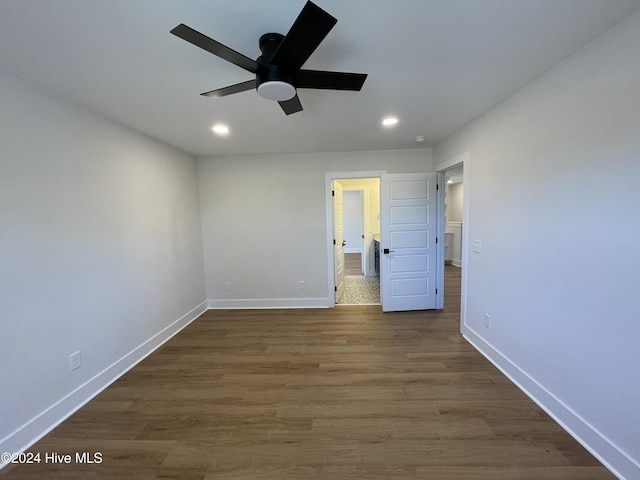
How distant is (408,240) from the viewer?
3.70 m

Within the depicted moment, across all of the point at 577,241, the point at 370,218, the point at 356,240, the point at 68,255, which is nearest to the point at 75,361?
the point at 68,255

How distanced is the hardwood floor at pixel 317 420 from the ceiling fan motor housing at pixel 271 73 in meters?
2.17

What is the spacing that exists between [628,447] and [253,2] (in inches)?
117

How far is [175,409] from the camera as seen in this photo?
6.38 ft

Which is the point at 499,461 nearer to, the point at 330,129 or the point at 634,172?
the point at 634,172

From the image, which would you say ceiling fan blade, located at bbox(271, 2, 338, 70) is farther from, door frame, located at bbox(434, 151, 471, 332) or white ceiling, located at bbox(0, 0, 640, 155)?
door frame, located at bbox(434, 151, 471, 332)

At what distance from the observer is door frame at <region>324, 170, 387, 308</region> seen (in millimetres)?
3847

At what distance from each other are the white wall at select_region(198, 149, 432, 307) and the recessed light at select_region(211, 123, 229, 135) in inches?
41.6

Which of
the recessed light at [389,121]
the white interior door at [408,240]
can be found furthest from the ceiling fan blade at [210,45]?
the white interior door at [408,240]

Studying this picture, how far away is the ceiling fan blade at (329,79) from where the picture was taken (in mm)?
1377

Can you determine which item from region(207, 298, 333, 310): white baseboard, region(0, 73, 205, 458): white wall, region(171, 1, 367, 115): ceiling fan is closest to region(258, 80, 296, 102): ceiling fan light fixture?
region(171, 1, 367, 115): ceiling fan

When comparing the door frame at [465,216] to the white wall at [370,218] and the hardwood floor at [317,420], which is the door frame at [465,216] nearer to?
the hardwood floor at [317,420]

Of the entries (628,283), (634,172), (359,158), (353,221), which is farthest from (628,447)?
(353,221)

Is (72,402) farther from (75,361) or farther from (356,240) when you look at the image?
(356,240)
